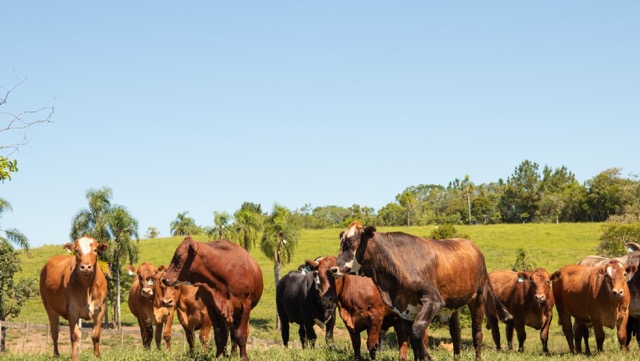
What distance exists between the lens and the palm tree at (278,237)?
54344mm

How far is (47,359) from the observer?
13984 mm

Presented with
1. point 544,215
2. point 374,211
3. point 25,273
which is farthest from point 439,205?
point 25,273

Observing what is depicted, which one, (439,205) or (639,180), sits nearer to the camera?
(639,180)

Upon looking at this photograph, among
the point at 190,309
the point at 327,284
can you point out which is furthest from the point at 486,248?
the point at 327,284

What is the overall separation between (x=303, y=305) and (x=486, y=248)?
6667 cm

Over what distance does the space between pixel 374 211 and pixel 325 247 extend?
218 feet

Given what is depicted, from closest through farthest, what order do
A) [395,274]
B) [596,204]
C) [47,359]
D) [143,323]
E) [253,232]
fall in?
[395,274], [47,359], [143,323], [253,232], [596,204]

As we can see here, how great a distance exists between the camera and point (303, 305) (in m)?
21.8

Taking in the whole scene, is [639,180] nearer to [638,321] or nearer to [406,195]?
[406,195]

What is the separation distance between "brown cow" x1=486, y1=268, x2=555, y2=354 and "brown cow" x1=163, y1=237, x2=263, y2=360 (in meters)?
9.91

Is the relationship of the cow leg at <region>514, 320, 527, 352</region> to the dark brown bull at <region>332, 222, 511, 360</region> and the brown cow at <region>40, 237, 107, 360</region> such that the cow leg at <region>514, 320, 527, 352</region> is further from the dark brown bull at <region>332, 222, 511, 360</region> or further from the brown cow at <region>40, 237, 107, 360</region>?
the brown cow at <region>40, 237, 107, 360</region>

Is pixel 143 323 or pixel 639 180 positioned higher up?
pixel 639 180

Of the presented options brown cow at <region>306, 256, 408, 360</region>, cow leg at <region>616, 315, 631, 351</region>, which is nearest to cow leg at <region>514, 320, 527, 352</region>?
cow leg at <region>616, 315, 631, 351</region>

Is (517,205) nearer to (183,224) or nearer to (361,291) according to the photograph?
(183,224)
